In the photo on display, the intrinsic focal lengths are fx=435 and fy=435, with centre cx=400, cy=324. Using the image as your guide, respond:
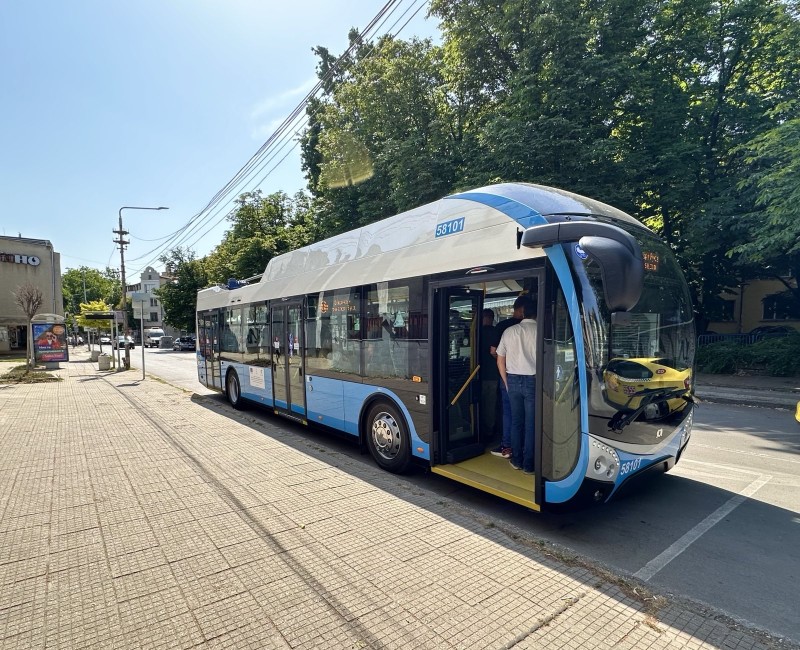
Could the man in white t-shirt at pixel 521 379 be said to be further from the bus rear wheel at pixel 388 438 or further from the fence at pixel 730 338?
the fence at pixel 730 338

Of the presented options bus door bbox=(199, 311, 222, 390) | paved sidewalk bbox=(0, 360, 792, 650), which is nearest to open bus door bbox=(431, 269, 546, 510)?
paved sidewalk bbox=(0, 360, 792, 650)

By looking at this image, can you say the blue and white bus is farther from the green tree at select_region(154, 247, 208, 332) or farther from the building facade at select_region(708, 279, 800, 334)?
the green tree at select_region(154, 247, 208, 332)

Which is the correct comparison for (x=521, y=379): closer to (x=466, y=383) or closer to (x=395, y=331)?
(x=466, y=383)

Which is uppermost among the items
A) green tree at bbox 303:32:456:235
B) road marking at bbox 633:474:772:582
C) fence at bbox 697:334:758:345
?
green tree at bbox 303:32:456:235

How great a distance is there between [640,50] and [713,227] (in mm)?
6896

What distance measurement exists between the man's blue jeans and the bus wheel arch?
131 centimetres

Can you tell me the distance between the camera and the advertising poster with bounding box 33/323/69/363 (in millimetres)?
20938

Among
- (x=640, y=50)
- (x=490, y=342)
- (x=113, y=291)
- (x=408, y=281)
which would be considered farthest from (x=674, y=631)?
(x=113, y=291)

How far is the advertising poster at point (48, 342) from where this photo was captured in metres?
20.9

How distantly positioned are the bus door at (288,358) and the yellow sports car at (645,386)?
5221 millimetres

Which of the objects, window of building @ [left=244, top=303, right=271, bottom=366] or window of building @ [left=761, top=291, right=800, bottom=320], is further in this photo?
window of building @ [left=761, top=291, right=800, bottom=320]

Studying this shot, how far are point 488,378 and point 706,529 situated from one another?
8.60 feet

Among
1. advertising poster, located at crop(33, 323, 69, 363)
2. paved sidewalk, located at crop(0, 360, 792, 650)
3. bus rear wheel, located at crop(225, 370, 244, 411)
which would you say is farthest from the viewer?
advertising poster, located at crop(33, 323, 69, 363)

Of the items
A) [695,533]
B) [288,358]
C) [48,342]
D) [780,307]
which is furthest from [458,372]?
[780,307]
